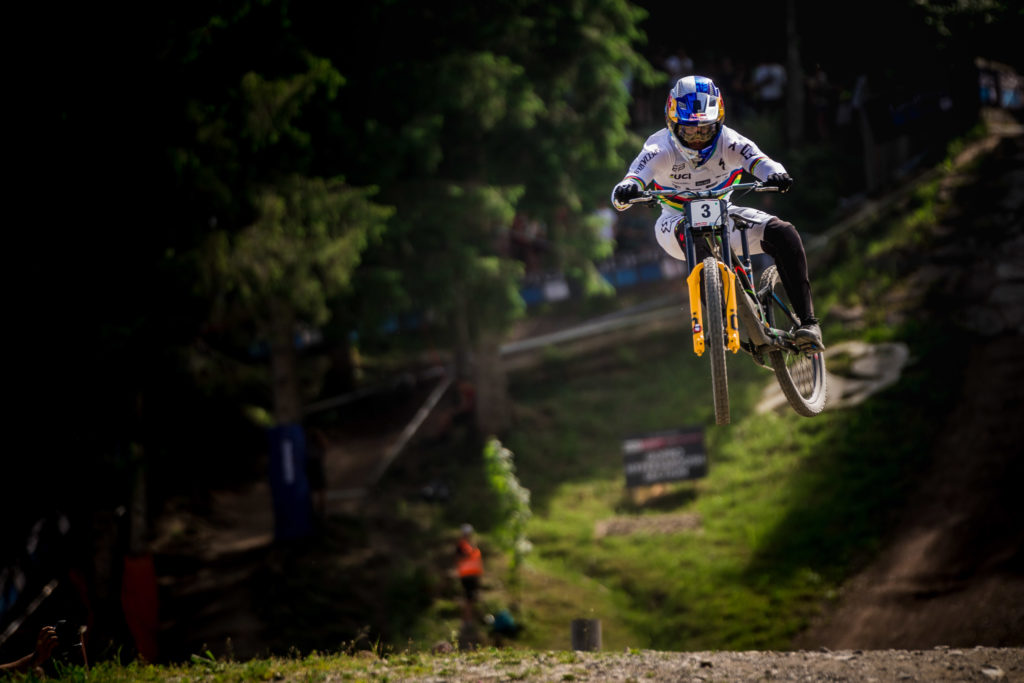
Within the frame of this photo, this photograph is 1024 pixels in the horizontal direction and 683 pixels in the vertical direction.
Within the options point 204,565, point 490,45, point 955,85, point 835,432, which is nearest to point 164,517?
point 204,565

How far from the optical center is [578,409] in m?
24.6

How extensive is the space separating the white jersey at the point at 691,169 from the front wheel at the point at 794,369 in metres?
0.94

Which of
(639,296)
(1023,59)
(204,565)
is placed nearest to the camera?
(1023,59)

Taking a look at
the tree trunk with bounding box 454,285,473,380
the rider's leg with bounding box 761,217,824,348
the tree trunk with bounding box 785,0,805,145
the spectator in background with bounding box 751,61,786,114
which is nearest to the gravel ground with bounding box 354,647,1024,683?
the rider's leg with bounding box 761,217,824,348

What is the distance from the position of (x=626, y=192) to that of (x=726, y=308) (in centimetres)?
122

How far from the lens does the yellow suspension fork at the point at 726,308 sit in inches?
311

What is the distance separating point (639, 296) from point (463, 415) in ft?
23.8

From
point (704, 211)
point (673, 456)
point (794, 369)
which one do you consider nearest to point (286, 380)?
point (673, 456)

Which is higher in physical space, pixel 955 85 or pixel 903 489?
pixel 955 85

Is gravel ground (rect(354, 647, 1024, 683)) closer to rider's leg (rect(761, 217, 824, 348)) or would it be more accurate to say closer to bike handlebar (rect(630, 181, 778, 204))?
rider's leg (rect(761, 217, 824, 348))

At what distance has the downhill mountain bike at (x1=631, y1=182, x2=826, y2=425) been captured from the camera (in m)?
7.82

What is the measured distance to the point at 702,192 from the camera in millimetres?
8422

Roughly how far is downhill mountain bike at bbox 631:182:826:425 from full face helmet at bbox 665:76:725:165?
532mm

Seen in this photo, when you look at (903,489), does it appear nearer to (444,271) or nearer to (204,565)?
(444,271)
